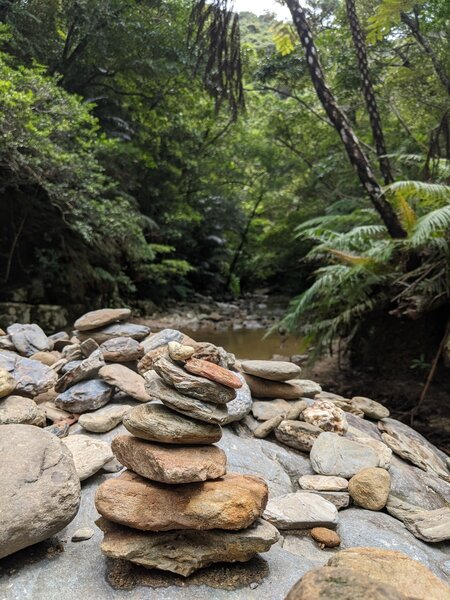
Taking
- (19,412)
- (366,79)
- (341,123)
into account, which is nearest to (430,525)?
(19,412)

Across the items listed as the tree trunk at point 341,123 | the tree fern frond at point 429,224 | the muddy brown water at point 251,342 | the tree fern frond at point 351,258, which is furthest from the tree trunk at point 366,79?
the muddy brown water at point 251,342

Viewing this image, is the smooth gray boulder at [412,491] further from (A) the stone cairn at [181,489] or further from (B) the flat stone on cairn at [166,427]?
(B) the flat stone on cairn at [166,427]

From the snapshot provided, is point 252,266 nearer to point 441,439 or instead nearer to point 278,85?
point 278,85

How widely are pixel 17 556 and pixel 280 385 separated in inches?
86.3

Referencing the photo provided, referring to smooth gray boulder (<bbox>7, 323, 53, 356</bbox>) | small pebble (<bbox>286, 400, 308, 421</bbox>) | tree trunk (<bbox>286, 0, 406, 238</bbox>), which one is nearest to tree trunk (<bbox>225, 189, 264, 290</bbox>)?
tree trunk (<bbox>286, 0, 406, 238</bbox>)

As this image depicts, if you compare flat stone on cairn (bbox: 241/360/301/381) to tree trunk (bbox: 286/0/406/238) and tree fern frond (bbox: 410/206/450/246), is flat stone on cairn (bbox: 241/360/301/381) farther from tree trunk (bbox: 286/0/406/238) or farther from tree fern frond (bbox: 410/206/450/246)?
tree trunk (bbox: 286/0/406/238)

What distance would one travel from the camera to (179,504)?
1588 millimetres

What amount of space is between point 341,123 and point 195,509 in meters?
4.68

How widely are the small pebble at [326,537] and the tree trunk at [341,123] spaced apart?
3.91 meters

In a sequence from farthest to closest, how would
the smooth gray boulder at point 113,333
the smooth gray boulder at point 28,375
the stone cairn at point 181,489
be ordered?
the smooth gray boulder at point 113,333, the smooth gray boulder at point 28,375, the stone cairn at point 181,489

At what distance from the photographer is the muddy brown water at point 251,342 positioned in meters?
7.80

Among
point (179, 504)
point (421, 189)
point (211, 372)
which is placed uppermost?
point (421, 189)

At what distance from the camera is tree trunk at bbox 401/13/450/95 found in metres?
5.63

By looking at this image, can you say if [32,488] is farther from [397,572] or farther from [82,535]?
[397,572]
